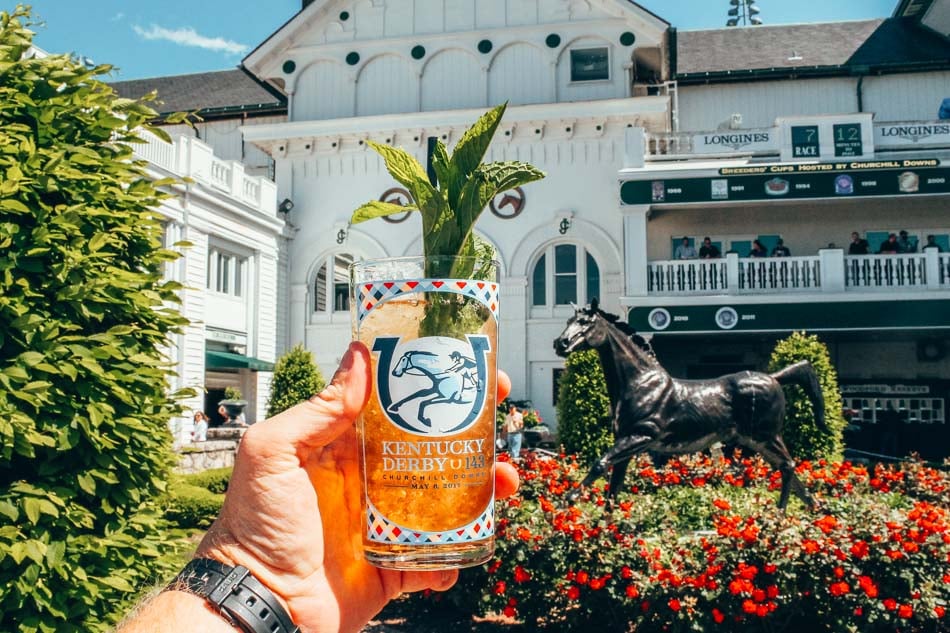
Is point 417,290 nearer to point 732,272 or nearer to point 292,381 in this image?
point 292,381

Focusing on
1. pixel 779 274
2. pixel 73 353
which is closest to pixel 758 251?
pixel 779 274

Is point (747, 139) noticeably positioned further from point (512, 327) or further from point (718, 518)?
point (718, 518)

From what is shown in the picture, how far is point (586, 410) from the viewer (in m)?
16.3

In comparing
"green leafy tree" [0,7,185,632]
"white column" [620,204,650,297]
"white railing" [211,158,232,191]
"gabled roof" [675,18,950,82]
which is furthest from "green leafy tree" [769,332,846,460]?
"white railing" [211,158,232,191]

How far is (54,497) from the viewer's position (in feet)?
12.5

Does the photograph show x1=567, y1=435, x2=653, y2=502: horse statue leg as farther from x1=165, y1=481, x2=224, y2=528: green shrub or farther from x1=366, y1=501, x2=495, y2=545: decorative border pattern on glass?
x1=165, y1=481, x2=224, y2=528: green shrub

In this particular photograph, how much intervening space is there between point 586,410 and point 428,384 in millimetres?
14388

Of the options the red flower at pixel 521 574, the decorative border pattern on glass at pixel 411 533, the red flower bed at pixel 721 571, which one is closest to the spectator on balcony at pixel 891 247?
the red flower bed at pixel 721 571

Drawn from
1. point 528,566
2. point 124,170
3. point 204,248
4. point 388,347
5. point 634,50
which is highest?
point 634,50

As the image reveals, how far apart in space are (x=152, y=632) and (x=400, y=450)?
0.81 meters

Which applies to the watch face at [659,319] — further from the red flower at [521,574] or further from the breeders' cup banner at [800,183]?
the red flower at [521,574]

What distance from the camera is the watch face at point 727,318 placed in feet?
69.6

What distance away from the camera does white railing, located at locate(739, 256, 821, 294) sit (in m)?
21.5

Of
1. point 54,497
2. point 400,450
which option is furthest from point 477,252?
point 54,497
